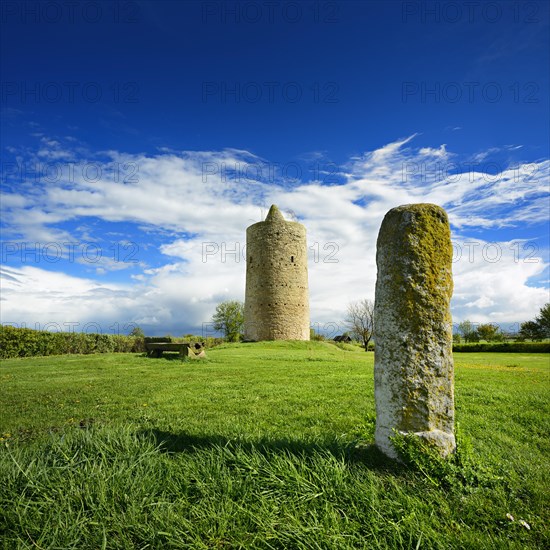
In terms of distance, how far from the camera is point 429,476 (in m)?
3.22

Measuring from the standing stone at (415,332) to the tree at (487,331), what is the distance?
5707cm

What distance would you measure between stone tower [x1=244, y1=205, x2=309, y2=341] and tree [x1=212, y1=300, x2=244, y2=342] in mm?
19293

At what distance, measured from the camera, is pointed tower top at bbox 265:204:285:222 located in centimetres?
3017

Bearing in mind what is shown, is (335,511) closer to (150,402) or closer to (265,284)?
(150,402)

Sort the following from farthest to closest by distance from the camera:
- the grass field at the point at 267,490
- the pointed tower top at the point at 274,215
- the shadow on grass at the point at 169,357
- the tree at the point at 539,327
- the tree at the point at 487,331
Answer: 1. the tree at the point at 487,331
2. the tree at the point at 539,327
3. the pointed tower top at the point at 274,215
4. the shadow on grass at the point at 169,357
5. the grass field at the point at 267,490

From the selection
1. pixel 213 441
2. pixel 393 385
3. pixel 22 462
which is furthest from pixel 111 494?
pixel 393 385

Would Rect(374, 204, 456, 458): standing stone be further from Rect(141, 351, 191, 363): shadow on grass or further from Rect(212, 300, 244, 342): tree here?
Rect(212, 300, 244, 342): tree

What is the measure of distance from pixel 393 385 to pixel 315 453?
101 centimetres

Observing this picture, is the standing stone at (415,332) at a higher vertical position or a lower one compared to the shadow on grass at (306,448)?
higher

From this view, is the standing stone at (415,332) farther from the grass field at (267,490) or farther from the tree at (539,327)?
the tree at (539,327)

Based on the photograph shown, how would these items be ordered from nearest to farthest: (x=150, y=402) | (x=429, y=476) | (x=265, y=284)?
(x=429, y=476)
(x=150, y=402)
(x=265, y=284)

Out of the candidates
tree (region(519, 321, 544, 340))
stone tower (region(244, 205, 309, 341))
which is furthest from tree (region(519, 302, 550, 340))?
stone tower (region(244, 205, 309, 341))

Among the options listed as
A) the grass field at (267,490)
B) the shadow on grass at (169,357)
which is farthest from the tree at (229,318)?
the grass field at (267,490)

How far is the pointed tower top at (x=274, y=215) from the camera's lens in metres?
30.2
